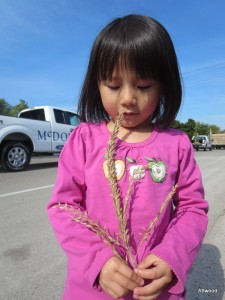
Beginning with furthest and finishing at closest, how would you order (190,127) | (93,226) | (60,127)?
1. (190,127)
2. (60,127)
3. (93,226)

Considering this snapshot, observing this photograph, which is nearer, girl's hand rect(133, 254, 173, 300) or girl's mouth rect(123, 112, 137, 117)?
girl's hand rect(133, 254, 173, 300)

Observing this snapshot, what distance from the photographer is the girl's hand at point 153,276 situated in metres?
1.05

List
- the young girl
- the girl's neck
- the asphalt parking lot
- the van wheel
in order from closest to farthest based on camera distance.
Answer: the young girl → the girl's neck → the asphalt parking lot → the van wheel

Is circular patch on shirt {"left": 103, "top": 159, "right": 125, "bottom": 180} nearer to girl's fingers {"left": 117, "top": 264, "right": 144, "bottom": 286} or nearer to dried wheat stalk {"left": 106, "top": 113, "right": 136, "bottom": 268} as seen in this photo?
dried wheat stalk {"left": 106, "top": 113, "right": 136, "bottom": 268}

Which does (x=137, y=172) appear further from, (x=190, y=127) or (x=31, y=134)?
(x=190, y=127)

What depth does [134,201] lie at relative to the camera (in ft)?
4.13

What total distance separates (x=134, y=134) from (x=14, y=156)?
8.77 m

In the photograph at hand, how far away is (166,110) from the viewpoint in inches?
61.7

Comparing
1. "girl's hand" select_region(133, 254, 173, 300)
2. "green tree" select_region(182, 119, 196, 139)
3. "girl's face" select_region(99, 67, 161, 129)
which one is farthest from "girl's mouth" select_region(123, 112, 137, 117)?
"green tree" select_region(182, 119, 196, 139)

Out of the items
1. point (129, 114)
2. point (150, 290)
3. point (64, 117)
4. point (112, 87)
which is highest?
point (64, 117)

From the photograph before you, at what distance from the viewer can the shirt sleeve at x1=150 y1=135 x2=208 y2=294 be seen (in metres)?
1.14

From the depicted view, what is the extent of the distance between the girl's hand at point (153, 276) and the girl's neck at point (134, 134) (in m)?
Answer: 0.47

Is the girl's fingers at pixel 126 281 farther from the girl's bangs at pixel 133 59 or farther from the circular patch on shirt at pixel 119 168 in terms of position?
the girl's bangs at pixel 133 59

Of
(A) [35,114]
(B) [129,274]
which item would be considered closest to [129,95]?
(B) [129,274]
